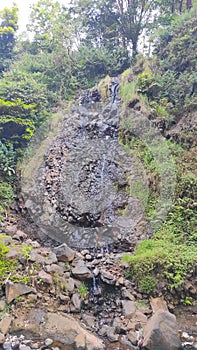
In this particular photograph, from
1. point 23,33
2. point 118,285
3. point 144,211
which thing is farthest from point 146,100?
point 23,33

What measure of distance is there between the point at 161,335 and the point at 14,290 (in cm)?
249

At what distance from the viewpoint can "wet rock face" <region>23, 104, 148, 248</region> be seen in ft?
24.7

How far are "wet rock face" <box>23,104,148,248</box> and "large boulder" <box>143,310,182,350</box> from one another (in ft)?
9.62

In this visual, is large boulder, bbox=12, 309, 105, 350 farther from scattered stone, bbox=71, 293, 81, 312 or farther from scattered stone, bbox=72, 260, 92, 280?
scattered stone, bbox=72, 260, 92, 280

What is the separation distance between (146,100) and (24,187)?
18.2 feet

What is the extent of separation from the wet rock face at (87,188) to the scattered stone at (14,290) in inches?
91.9

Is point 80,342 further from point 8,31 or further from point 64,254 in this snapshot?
point 8,31

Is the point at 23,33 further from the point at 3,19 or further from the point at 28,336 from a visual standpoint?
the point at 28,336

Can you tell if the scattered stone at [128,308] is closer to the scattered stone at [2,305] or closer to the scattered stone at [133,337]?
the scattered stone at [133,337]

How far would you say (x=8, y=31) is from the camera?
17.7 meters

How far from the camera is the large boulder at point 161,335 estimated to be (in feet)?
13.3

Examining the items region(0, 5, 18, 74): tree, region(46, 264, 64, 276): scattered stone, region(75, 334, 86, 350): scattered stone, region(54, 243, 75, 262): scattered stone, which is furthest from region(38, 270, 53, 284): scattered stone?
region(0, 5, 18, 74): tree

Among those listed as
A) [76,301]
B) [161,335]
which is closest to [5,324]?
[76,301]

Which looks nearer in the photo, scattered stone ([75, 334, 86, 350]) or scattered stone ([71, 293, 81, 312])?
scattered stone ([75, 334, 86, 350])
